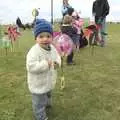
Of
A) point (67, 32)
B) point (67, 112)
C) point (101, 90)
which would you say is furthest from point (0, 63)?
point (67, 112)

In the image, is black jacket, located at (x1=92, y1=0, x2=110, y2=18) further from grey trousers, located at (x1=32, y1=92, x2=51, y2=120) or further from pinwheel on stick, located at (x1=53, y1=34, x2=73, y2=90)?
grey trousers, located at (x1=32, y1=92, x2=51, y2=120)

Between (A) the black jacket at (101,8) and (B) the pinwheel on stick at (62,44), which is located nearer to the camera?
(B) the pinwheel on stick at (62,44)


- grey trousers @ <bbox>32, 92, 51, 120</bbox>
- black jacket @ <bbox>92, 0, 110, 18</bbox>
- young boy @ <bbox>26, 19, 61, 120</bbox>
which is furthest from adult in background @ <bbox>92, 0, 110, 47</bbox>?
grey trousers @ <bbox>32, 92, 51, 120</bbox>

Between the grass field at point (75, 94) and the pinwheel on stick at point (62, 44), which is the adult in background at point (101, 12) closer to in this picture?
the grass field at point (75, 94)

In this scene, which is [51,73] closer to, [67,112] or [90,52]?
[67,112]

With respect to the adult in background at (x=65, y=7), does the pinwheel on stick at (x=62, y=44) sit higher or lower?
lower

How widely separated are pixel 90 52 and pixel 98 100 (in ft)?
22.6

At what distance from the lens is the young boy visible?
5430 mm

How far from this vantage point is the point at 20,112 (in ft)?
21.1

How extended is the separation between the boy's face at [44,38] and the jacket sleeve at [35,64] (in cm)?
22

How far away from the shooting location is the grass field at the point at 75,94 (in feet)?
20.7

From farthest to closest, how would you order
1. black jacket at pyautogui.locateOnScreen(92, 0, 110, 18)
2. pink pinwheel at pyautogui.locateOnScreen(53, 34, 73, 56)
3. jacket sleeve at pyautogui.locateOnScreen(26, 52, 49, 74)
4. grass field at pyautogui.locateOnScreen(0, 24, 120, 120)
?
black jacket at pyautogui.locateOnScreen(92, 0, 110, 18), pink pinwheel at pyautogui.locateOnScreen(53, 34, 73, 56), grass field at pyautogui.locateOnScreen(0, 24, 120, 120), jacket sleeve at pyautogui.locateOnScreen(26, 52, 49, 74)

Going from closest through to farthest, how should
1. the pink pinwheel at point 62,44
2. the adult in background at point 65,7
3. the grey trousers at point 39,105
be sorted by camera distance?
1. the grey trousers at point 39,105
2. the pink pinwheel at point 62,44
3. the adult in background at point 65,7

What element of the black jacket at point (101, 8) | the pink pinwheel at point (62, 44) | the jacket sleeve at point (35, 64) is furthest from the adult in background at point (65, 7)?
the jacket sleeve at point (35, 64)
